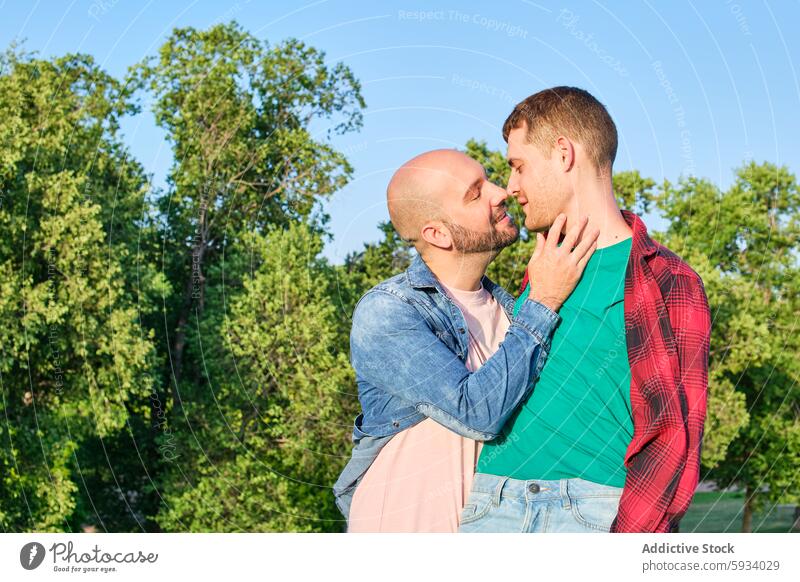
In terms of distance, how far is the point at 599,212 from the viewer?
4637mm

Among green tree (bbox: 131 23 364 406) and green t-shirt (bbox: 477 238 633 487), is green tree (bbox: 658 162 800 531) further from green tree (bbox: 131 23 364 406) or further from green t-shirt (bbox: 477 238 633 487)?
green t-shirt (bbox: 477 238 633 487)

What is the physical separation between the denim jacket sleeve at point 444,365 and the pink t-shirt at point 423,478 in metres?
0.22

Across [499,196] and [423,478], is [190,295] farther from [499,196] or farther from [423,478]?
[423,478]

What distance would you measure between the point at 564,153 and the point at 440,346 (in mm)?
1166

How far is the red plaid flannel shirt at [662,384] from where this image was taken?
4.18 m

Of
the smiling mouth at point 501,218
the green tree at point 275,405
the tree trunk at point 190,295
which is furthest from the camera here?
the tree trunk at point 190,295

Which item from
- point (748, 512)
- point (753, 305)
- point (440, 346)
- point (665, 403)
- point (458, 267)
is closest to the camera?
point (665, 403)

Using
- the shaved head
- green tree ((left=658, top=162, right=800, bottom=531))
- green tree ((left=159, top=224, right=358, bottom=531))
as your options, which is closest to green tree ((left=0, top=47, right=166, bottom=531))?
green tree ((left=159, top=224, right=358, bottom=531))

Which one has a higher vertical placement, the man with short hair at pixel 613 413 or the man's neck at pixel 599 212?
the man's neck at pixel 599 212

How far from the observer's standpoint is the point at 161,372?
25344mm

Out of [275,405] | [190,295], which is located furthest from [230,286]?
[275,405]

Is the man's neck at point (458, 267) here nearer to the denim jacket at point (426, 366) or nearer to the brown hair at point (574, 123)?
the denim jacket at point (426, 366)

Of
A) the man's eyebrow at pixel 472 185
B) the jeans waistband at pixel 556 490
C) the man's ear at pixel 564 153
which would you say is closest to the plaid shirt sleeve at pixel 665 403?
the jeans waistband at pixel 556 490
